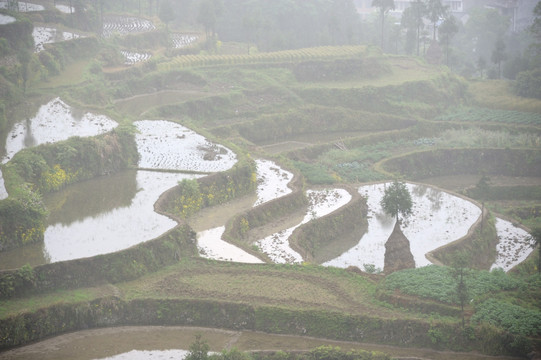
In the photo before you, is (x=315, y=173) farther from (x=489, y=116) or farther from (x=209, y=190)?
(x=489, y=116)

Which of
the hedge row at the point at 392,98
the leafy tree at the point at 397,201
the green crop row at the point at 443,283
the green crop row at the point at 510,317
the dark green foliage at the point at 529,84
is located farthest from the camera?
the dark green foliage at the point at 529,84

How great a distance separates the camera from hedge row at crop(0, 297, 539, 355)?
17703 mm

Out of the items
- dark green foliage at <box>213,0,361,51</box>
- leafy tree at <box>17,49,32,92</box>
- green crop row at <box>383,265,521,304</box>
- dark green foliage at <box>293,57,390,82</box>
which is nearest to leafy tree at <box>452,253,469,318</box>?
green crop row at <box>383,265,521,304</box>

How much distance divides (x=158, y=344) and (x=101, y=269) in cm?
335

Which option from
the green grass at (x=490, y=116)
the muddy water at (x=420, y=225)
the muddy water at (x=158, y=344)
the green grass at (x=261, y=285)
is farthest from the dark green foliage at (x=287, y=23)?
the muddy water at (x=158, y=344)

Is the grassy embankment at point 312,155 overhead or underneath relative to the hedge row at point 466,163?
overhead

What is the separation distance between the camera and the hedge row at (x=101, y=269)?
754 inches

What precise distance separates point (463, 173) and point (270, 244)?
1998 centimetres

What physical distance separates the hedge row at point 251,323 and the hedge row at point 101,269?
1.09 m

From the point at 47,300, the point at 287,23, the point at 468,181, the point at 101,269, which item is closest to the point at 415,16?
the point at 287,23

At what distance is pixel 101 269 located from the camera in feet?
67.3

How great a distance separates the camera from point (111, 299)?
19.6 metres

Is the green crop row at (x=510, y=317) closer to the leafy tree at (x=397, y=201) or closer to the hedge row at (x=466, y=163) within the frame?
the leafy tree at (x=397, y=201)

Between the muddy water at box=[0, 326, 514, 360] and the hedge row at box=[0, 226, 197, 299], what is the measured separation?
173cm
